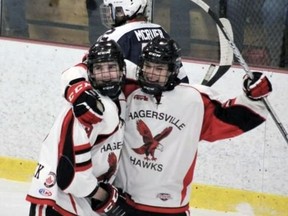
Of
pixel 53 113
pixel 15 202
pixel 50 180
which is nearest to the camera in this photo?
pixel 50 180

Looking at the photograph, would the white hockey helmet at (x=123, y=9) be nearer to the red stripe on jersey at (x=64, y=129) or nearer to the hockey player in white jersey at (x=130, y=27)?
the hockey player in white jersey at (x=130, y=27)

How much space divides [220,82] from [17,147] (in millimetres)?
1111

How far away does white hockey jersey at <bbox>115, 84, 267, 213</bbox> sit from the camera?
2104mm

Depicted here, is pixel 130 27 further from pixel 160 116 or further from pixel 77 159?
pixel 77 159

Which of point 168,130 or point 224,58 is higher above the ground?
point 168,130

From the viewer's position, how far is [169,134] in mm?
2107

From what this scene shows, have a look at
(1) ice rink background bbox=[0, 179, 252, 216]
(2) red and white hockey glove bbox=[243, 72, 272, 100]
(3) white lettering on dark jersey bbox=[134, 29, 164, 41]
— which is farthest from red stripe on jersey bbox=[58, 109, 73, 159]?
(1) ice rink background bbox=[0, 179, 252, 216]

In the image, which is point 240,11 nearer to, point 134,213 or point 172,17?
point 172,17

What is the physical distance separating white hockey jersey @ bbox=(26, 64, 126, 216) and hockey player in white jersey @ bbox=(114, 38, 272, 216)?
6 centimetres

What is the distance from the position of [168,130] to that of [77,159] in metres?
0.30

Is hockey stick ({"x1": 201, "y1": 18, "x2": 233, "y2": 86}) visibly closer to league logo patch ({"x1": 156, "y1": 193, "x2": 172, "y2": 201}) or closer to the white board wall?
the white board wall

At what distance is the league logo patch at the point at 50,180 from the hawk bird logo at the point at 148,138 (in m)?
0.26

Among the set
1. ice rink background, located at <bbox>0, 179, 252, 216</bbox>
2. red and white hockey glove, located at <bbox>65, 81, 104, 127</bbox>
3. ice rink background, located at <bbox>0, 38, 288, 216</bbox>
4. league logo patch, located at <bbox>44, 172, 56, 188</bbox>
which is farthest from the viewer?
ice rink background, located at <bbox>0, 38, 288, 216</bbox>

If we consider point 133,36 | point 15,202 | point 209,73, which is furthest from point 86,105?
point 209,73
